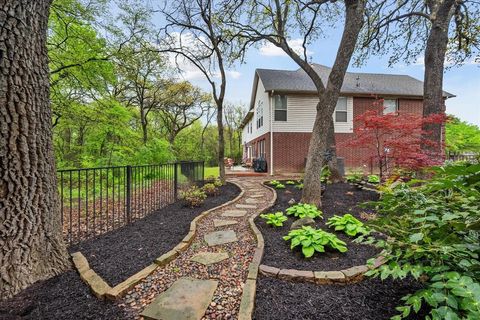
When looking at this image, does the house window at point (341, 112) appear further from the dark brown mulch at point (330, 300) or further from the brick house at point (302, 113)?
the dark brown mulch at point (330, 300)

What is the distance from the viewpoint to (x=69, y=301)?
1.86 m

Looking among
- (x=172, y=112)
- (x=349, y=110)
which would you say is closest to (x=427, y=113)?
(x=349, y=110)

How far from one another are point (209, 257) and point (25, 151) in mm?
2139

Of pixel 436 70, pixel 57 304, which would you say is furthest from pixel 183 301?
pixel 436 70

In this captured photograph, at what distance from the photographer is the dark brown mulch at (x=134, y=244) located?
2.39m

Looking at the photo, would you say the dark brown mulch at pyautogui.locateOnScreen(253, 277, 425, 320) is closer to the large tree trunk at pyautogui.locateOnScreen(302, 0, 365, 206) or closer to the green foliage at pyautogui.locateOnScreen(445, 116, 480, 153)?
the large tree trunk at pyautogui.locateOnScreen(302, 0, 365, 206)

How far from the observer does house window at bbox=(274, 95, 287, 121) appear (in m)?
12.0

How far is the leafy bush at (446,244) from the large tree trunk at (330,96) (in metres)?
3.05

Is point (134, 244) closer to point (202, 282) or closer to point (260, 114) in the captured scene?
point (202, 282)

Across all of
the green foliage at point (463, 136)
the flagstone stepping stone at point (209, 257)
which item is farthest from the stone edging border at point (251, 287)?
the green foliage at point (463, 136)

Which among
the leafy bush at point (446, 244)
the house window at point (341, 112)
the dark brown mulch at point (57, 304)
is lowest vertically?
the dark brown mulch at point (57, 304)

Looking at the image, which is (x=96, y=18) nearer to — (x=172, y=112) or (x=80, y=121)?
(x=80, y=121)

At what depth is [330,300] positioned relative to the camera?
6.28 feet

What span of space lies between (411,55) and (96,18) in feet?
37.2
